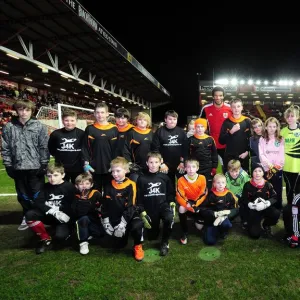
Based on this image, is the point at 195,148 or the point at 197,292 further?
the point at 195,148

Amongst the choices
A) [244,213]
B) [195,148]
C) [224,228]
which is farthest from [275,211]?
[195,148]

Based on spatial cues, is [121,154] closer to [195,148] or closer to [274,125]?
[195,148]

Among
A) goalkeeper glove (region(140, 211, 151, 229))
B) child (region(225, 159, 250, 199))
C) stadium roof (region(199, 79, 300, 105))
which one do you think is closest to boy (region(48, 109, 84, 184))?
goalkeeper glove (region(140, 211, 151, 229))

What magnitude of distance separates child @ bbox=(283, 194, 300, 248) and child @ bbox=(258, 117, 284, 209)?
807 millimetres

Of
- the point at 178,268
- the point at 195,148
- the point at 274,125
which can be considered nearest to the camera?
the point at 178,268

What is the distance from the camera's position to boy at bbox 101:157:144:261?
10.8ft

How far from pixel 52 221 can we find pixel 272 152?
3.58 meters

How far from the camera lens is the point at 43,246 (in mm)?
3443

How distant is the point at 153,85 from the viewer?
107ft

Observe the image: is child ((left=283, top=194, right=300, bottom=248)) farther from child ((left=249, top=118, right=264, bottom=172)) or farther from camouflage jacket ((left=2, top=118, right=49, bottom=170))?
camouflage jacket ((left=2, top=118, right=49, bottom=170))

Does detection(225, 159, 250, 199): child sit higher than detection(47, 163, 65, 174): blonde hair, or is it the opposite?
detection(47, 163, 65, 174): blonde hair

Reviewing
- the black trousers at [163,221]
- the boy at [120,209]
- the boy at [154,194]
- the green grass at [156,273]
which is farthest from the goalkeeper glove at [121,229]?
the black trousers at [163,221]

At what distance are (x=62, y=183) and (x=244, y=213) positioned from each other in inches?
110

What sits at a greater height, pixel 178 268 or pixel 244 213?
pixel 244 213
